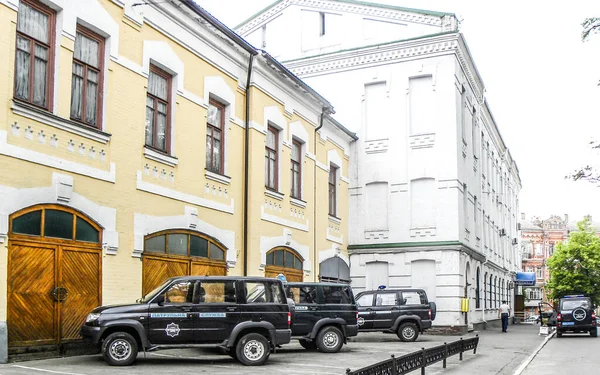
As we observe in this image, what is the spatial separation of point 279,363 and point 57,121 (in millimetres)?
6806

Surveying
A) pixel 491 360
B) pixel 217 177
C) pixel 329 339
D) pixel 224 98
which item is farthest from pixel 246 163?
pixel 491 360

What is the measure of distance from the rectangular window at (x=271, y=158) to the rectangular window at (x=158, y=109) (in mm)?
5734

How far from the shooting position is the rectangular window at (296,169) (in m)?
25.8

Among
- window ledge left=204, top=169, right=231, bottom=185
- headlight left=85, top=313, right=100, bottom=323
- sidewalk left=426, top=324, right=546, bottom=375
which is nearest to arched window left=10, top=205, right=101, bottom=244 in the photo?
headlight left=85, top=313, right=100, bottom=323

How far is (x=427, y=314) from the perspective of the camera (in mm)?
24250

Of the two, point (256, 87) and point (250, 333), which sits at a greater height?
point (256, 87)

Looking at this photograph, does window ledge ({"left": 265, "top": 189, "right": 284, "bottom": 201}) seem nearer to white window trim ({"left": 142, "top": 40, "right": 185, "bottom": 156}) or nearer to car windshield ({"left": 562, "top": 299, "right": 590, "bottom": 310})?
white window trim ({"left": 142, "top": 40, "right": 185, "bottom": 156})

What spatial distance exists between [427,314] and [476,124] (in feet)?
54.6

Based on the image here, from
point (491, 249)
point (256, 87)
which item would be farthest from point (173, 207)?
point (491, 249)

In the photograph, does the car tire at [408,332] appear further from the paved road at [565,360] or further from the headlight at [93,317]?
the headlight at [93,317]

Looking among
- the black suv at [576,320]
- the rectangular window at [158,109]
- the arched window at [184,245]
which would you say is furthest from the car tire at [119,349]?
the black suv at [576,320]

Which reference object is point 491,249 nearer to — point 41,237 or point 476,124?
point 476,124

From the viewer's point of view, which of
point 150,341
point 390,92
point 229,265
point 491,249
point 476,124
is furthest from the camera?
point 491,249

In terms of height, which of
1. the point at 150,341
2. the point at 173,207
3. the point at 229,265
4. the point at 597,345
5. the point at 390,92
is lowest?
the point at 597,345
